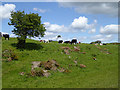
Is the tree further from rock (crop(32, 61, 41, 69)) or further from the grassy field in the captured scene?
rock (crop(32, 61, 41, 69))

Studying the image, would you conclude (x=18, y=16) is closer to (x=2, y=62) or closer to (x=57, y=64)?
(x=2, y=62)

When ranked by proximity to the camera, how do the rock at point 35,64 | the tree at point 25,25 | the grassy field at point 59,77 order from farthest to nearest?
1. the tree at point 25,25
2. the rock at point 35,64
3. the grassy field at point 59,77

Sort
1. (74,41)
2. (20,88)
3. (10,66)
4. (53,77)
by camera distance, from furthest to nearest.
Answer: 1. (74,41)
2. (10,66)
3. (53,77)
4. (20,88)

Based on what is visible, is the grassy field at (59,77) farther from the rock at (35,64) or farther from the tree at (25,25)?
the tree at (25,25)

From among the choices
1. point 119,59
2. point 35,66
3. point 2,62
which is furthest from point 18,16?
point 119,59

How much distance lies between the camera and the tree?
40.3 meters

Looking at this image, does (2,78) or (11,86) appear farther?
(2,78)

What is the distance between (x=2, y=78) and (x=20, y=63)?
729cm

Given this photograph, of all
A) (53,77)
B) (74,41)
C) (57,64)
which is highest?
(74,41)

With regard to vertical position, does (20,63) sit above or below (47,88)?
above

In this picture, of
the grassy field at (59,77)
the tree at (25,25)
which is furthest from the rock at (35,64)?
the tree at (25,25)

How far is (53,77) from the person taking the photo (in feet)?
80.4

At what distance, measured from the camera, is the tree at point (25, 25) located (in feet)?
132

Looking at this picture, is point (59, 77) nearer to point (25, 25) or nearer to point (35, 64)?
point (35, 64)
